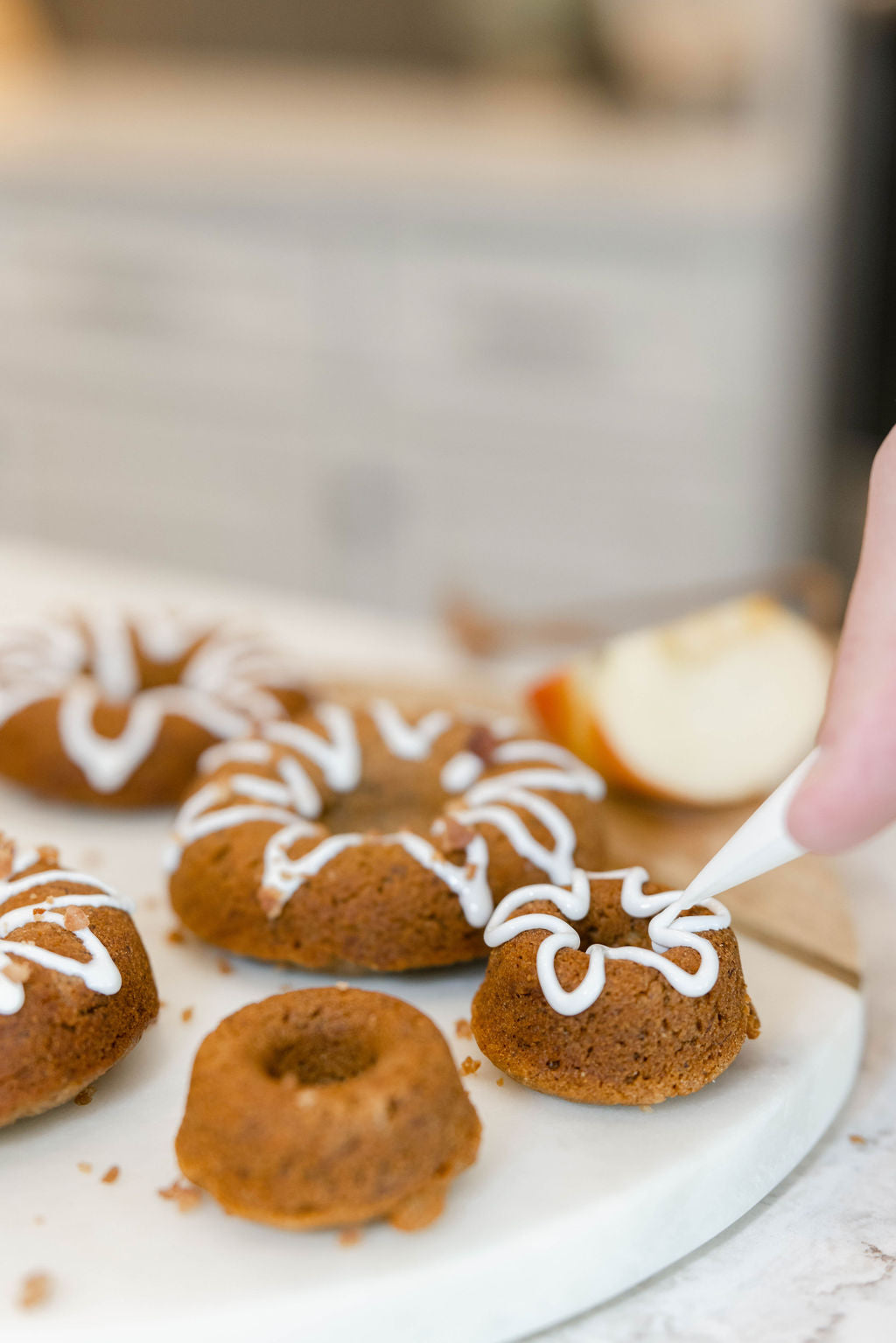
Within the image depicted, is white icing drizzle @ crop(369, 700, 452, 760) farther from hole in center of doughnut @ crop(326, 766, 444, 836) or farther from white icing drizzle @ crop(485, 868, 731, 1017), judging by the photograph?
white icing drizzle @ crop(485, 868, 731, 1017)

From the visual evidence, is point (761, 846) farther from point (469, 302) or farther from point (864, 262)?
point (469, 302)

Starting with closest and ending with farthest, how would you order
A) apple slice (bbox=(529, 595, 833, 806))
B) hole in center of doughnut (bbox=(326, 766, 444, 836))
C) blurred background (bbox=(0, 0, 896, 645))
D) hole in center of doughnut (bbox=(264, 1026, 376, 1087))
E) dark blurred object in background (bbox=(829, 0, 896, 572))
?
1. hole in center of doughnut (bbox=(264, 1026, 376, 1087))
2. hole in center of doughnut (bbox=(326, 766, 444, 836))
3. apple slice (bbox=(529, 595, 833, 806))
4. dark blurred object in background (bbox=(829, 0, 896, 572))
5. blurred background (bbox=(0, 0, 896, 645))

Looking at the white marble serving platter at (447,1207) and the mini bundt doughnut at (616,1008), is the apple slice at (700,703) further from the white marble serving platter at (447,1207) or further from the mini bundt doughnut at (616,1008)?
the mini bundt doughnut at (616,1008)

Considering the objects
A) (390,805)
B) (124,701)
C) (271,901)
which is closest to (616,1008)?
(271,901)

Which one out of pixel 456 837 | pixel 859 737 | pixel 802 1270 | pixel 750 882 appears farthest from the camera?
pixel 750 882

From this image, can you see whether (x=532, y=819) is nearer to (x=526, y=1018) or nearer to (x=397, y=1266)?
(x=526, y=1018)

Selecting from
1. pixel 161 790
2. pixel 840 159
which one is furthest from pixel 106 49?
pixel 161 790

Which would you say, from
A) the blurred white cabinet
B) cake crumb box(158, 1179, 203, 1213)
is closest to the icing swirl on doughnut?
cake crumb box(158, 1179, 203, 1213)
